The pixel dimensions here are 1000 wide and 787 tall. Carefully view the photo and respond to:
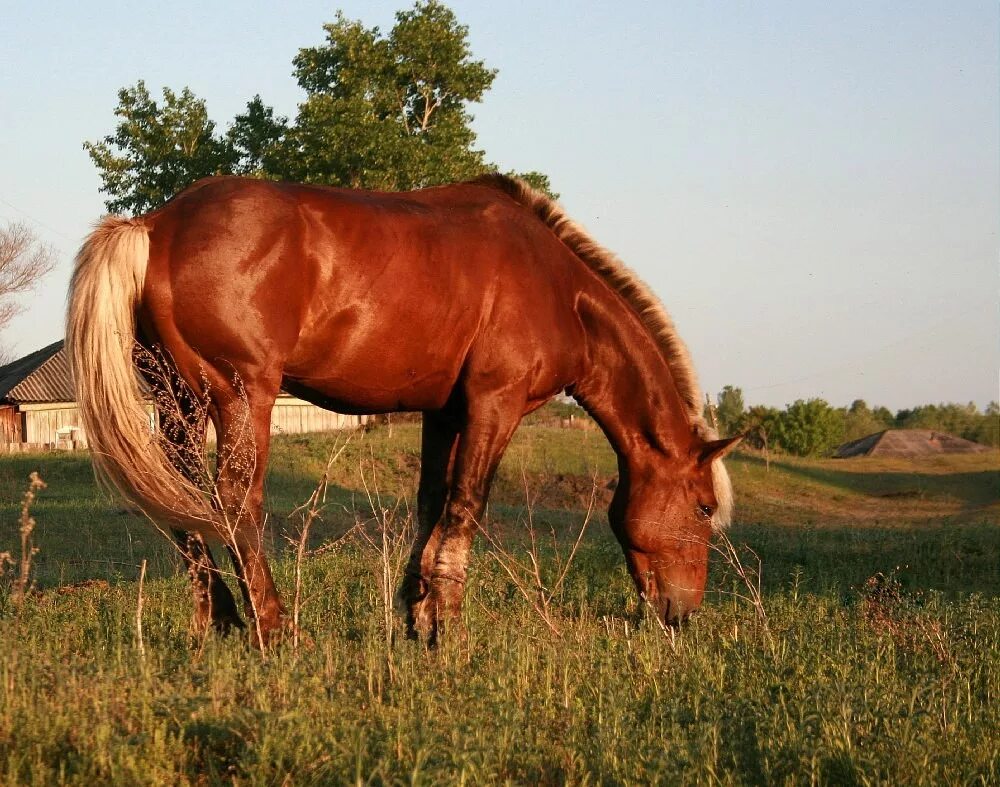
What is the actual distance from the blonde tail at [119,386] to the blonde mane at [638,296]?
8.65 ft

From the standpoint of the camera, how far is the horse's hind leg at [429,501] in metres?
6.95

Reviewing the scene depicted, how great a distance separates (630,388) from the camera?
736cm

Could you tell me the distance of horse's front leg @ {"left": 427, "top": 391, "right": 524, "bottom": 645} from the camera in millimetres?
6402

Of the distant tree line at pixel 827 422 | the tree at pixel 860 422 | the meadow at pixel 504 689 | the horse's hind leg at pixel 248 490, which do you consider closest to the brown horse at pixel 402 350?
the horse's hind leg at pixel 248 490

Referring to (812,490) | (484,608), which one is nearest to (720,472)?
(484,608)

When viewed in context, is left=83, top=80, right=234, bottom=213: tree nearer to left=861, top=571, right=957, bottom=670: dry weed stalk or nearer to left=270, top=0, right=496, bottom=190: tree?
left=270, top=0, right=496, bottom=190: tree

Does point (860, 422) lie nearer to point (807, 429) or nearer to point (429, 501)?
point (807, 429)

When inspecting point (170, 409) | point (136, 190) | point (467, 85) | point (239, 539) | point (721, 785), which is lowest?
point (721, 785)

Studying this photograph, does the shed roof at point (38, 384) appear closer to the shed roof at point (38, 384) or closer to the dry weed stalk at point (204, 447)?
the shed roof at point (38, 384)

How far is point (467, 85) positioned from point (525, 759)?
125ft

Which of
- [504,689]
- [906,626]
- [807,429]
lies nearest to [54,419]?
[807,429]

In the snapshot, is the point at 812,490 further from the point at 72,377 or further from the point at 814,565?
the point at 72,377

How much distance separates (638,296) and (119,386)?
3.50 meters

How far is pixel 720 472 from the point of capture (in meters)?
7.55
